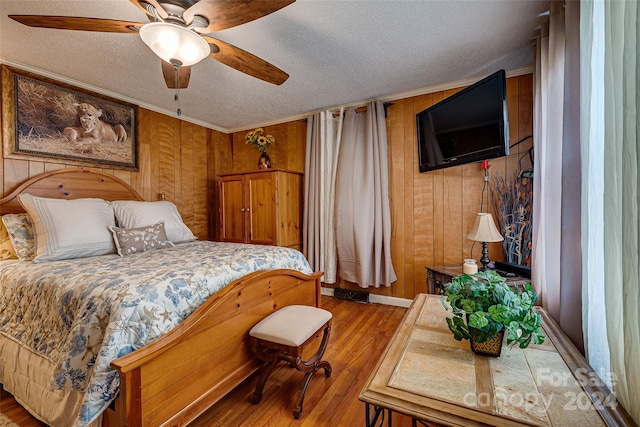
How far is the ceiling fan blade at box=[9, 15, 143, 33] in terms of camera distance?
140 centimetres

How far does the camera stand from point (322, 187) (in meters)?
3.41

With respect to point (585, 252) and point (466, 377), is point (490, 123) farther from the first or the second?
point (466, 377)

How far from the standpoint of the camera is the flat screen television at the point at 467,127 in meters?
1.93

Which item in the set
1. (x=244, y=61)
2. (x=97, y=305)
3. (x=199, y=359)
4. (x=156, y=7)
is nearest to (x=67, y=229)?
(x=97, y=305)

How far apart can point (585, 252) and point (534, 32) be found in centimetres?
186

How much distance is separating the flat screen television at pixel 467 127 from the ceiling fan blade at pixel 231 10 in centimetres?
157

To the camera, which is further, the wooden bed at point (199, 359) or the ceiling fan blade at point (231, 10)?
the ceiling fan blade at point (231, 10)

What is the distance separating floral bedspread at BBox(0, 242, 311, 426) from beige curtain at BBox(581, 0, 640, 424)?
5.31 feet

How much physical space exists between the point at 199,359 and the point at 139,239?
1309 mm

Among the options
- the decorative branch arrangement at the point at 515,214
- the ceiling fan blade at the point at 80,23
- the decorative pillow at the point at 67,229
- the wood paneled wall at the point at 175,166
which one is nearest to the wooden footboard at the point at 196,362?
the decorative pillow at the point at 67,229

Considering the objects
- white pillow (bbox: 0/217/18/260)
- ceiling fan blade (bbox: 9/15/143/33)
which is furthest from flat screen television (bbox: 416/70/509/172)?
white pillow (bbox: 0/217/18/260)

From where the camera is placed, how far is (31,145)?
2.40 meters

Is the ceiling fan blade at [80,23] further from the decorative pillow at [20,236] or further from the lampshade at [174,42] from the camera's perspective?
the decorative pillow at [20,236]

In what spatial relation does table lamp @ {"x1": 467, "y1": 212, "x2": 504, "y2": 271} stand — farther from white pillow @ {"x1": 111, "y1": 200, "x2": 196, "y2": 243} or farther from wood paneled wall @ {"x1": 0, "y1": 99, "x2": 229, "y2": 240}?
wood paneled wall @ {"x1": 0, "y1": 99, "x2": 229, "y2": 240}
